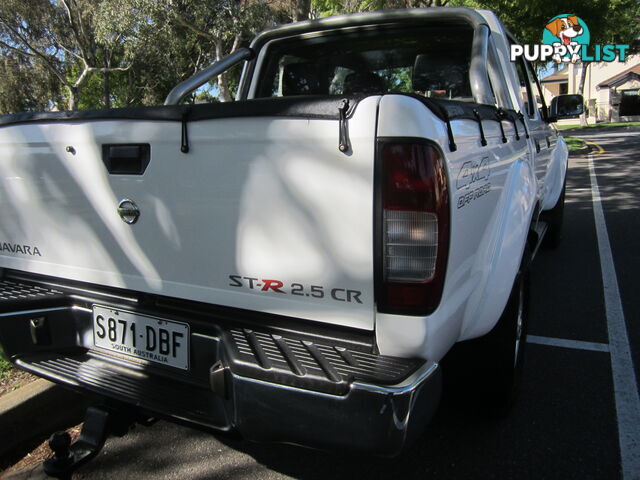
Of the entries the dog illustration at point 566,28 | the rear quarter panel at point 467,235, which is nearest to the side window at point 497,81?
the rear quarter panel at point 467,235

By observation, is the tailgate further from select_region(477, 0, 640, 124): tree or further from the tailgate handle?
select_region(477, 0, 640, 124): tree

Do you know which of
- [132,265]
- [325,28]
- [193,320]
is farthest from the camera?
[325,28]

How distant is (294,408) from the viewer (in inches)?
61.3

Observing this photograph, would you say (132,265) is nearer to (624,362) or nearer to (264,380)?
(264,380)

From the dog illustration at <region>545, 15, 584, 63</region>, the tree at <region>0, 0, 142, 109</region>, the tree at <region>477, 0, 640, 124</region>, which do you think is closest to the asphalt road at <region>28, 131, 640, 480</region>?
the tree at <region>477, 0, 640, 124</region>

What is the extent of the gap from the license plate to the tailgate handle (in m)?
0.56

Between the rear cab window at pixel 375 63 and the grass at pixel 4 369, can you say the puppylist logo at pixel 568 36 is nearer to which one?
the rear cab window at pixel 375 63

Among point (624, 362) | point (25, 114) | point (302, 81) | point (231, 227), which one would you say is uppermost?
point (302, 81)

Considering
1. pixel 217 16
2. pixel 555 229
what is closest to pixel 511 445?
pixel 555 229

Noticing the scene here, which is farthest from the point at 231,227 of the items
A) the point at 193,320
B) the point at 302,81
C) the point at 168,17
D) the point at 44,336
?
the point at 168,17

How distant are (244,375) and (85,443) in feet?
2.68

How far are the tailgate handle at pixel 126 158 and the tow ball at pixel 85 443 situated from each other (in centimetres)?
93

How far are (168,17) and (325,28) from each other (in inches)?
612

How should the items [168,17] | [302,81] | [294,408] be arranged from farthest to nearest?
[168,17]
[302,81]
[294,408]
